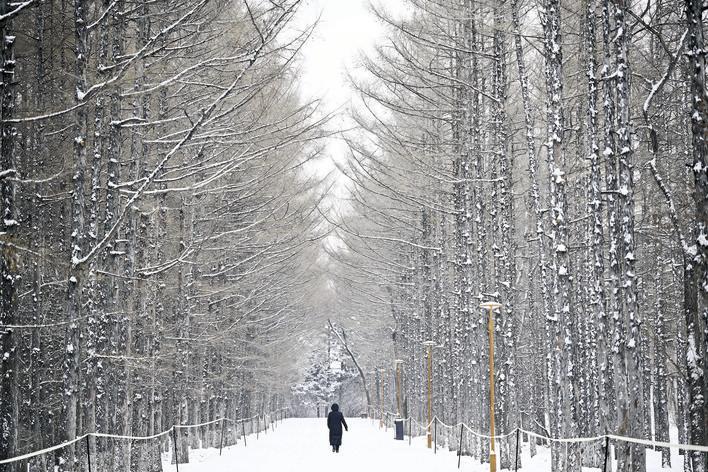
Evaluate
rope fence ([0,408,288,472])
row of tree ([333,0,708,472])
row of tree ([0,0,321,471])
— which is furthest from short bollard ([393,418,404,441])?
row of tree ([0,0,321,471])

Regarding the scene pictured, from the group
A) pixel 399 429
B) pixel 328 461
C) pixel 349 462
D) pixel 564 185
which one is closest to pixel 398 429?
pixel 399 429

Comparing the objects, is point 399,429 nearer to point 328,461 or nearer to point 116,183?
point 328,461

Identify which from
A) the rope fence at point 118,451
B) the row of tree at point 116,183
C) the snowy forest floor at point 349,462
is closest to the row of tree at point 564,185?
the snowy forest floor at point 349,462

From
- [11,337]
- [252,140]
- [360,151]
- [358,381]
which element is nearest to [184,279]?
[360,151]

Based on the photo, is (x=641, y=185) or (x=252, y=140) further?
(x=641, y=185)

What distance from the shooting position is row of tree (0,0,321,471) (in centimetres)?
1154

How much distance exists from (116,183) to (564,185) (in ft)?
30.4

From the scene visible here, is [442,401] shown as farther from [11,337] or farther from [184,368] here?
[11,337]

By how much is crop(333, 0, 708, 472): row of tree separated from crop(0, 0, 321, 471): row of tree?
4242mm

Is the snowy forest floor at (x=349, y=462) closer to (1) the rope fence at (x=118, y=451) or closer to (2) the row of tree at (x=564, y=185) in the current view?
(1) the rope fence at (x=118, y=451)

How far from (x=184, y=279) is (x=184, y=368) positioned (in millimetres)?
2784

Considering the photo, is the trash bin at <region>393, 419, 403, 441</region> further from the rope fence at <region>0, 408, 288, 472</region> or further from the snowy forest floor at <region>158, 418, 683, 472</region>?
the rope fence at <region>0, 408, 288, 472</region>

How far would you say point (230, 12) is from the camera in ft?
57.2

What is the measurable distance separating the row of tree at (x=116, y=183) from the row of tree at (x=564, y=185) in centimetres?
Answer: 424
